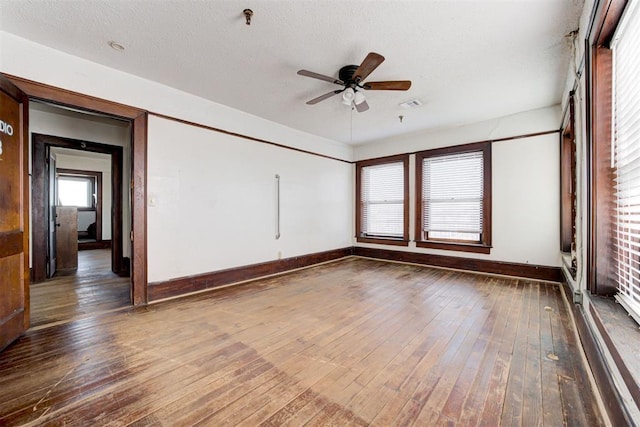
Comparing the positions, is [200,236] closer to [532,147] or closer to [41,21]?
[41,21]

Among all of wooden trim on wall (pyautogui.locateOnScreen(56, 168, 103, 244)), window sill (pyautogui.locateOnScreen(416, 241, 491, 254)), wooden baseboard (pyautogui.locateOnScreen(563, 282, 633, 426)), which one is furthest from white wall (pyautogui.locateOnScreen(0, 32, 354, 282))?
wooden trim on wall (pyautogui.locateOnScreen(56, 168, 103, 244))

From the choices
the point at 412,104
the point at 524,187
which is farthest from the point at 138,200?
the point at 524,187

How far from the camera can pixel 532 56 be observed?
2.84 meters

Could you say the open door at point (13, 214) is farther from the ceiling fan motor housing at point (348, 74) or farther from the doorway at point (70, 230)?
the ceiling fan motor housing at point (348, 74)

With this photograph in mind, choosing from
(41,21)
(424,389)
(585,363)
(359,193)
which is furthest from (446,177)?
(41,21)

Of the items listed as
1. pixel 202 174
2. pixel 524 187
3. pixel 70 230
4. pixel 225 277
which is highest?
pixel 202 174

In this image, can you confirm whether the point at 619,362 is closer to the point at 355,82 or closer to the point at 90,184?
the point at 355,82

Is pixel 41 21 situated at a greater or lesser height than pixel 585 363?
greater

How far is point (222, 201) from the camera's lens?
4.14 m

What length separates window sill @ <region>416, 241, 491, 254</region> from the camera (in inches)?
193

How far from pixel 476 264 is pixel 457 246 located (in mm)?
440

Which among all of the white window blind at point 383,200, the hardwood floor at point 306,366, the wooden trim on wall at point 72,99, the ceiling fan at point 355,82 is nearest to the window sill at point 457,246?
the white window blind at point 383,200

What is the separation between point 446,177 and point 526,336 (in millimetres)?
3503

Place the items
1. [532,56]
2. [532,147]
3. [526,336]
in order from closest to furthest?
[526,336] < [532,56] < [532,147]
